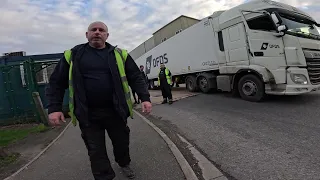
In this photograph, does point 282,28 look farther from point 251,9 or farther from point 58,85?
point 58,85

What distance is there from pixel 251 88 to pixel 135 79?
6.93 meters

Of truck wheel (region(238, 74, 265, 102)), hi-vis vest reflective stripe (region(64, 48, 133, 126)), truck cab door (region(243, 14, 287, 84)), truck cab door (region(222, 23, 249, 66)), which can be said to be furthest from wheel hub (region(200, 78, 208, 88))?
hi-vis vest reflective stripe (region(64, 48, 133, 126))

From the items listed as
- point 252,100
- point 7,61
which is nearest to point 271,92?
point 252,100

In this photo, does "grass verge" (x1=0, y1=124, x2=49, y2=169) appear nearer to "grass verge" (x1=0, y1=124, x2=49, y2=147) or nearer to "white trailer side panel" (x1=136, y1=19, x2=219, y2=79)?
"grass verge" (x1=0, y1=124, x2=49, y2=147)

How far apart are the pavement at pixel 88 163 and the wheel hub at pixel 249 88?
4.66 meters

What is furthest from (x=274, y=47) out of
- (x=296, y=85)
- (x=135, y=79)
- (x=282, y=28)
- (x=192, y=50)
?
(x=135, y=79)

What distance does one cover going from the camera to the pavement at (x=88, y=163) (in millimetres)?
3935

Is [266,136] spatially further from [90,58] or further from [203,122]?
[90,58]

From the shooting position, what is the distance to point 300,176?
3457mm

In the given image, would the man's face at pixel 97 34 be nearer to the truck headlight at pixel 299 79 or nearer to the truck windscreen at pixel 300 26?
the truck headlight at pixel 299 79

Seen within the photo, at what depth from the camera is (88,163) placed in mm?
4594

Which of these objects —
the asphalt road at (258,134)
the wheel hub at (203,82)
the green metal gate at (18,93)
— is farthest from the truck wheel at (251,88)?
the green metal gate at (18,93)

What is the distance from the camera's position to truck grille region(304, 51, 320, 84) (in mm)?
8367

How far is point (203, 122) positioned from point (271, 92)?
115 inches
